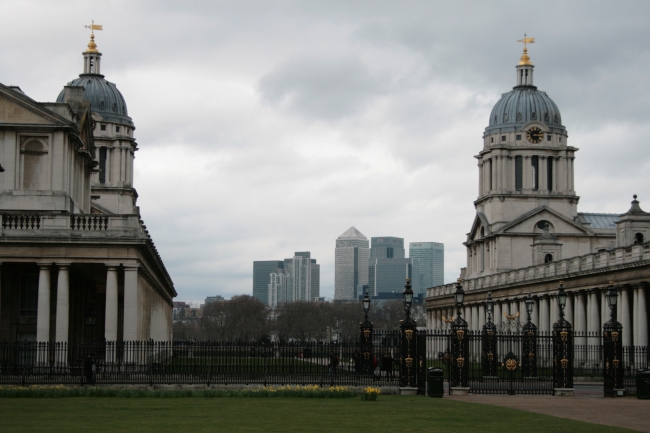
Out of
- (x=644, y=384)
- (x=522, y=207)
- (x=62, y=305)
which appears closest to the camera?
(x=644, y=384)

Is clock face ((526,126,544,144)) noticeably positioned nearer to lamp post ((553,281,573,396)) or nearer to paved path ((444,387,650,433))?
paved path ((444,387,650,433))

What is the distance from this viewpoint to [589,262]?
8738 centimetres

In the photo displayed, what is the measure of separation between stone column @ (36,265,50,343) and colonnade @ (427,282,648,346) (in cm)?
2504

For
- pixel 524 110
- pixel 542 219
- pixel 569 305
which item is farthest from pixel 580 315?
pixel 524 110

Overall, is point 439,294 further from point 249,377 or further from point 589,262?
point 249,377

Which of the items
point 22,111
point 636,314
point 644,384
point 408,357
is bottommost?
point 644,384

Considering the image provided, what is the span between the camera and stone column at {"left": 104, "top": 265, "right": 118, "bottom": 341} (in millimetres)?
56438

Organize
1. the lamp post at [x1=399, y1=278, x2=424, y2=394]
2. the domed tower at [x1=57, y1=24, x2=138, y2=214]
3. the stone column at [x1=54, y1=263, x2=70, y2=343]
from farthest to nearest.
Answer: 1. the domed tower at [x1=57, y1=24, x2=138, y2=214]
2. the stone column at [x1=54, y1=263, x2=70, y2=343]
3. the lamp post at [x1=399, y1=278, x2=424, y2=394]

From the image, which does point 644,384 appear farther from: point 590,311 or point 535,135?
point 535,135

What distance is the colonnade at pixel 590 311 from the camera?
75.6m

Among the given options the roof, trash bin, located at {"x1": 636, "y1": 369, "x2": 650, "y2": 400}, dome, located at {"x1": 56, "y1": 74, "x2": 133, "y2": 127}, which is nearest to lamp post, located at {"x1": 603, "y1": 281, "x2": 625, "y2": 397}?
trash bin, located at {"x1": 636, "y1": 369, "x2": 650, "y2": 400}

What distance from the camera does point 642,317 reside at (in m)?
75.3

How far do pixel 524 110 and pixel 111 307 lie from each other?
276 feet

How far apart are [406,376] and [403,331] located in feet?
5.80
